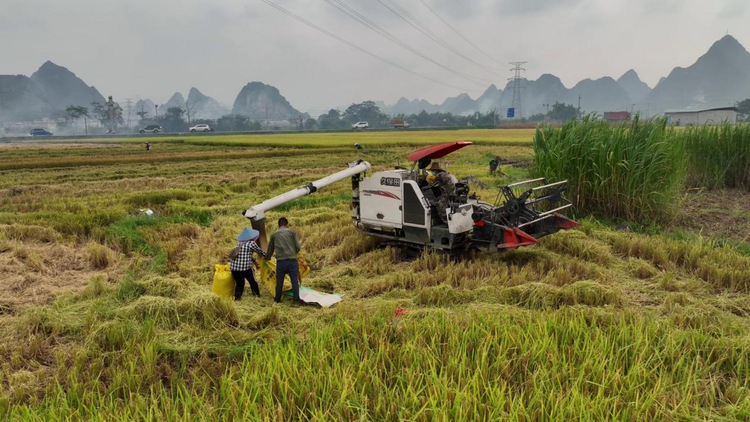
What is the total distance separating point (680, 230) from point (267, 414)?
9480 millimetres

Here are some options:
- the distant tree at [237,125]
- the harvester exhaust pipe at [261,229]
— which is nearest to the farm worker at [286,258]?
the harvester exhaust pipe at [261,229]

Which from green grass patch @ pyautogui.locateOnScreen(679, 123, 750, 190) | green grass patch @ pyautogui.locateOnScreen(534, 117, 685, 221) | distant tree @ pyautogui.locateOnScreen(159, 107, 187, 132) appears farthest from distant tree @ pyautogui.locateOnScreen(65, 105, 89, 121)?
green grass patch @ pyautogui.locateOnScreen(679, 123, 750, 190)

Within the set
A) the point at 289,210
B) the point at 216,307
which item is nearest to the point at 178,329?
the point at 216,307

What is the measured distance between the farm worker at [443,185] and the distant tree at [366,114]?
109m

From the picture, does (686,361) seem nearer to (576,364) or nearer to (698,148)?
(576,364)

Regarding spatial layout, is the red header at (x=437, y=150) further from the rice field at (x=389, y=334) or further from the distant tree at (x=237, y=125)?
the distant tree at (x=237, y=125)

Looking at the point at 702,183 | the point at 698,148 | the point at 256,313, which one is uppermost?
the point at 698,148

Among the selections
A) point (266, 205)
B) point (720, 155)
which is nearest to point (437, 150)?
point (266, 205)

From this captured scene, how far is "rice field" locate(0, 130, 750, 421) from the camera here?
3.42 meters

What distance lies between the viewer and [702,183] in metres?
13.5

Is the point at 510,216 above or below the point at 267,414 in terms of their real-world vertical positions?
above

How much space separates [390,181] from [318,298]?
2.80 meters

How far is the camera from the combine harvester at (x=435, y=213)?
7.34 metres

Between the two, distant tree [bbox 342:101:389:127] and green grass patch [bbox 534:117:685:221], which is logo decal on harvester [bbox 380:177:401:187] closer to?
green grass patch [bbox 534:117:685:221]
